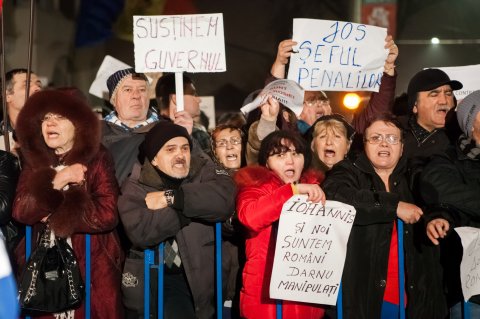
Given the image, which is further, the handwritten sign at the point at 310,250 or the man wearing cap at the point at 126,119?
the man wearing cap at the point at 126,119

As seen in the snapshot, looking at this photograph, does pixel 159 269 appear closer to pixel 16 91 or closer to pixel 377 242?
pixel 377 242

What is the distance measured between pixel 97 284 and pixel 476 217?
231cm

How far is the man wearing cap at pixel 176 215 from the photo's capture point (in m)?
4.86

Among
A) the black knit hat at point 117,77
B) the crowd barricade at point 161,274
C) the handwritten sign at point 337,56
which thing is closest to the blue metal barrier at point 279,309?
the crowd barricade at point 161,274

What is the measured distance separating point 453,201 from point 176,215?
1.63 metres

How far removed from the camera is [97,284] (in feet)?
16.6

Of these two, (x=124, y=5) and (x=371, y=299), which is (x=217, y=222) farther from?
(x=124, y=5)

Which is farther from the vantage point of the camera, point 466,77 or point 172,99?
point 172,99

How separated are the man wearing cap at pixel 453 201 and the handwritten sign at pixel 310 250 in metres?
0.57

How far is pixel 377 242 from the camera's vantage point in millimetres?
4914

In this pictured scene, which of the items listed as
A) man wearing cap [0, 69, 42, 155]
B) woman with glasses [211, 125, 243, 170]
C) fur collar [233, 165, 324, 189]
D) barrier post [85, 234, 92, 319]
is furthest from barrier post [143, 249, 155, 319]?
man wearing cap [0, 69, 42, 155]

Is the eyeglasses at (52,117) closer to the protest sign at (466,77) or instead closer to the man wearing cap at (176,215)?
the man wearing cap at (176,215)

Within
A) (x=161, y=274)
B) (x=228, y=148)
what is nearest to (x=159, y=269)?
(x=161, y=274)

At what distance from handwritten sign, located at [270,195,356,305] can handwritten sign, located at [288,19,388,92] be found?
5.55 feet
